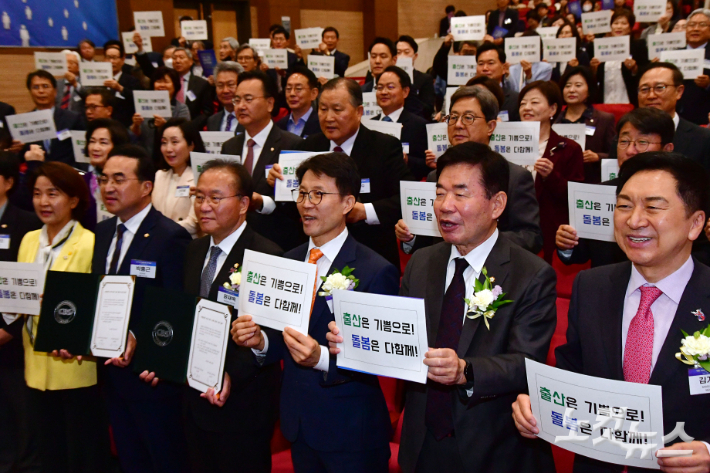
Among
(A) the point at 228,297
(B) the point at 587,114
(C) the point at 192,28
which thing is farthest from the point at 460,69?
(A) the point at 228,297

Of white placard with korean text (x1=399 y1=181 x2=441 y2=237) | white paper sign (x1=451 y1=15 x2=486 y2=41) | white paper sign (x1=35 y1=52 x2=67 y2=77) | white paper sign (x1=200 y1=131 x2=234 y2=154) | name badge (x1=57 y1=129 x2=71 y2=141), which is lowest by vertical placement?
white placard with korean text (x1=399 y1=181 x2=441 y2=237)

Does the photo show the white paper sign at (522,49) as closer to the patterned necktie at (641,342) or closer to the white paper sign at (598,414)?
the patterned necktie at (641,342)

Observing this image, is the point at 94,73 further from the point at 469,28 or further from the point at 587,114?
the point at 587,114

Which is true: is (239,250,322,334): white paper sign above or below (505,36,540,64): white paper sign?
below

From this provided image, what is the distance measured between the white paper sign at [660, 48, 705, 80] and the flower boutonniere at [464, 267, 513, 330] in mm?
4268

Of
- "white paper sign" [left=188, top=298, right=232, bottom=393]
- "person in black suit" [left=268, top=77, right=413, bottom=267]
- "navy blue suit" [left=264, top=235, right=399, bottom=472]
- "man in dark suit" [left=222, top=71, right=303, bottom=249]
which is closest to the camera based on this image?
"navy blue suit" [left=264, top=235, right=399, bottom=472]

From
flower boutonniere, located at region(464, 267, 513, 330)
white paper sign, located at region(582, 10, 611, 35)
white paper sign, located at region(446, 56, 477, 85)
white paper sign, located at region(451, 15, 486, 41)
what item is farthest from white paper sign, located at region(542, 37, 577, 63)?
flower boutonniere, located at region(464, 267, 513, 330)

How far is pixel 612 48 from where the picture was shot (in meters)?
6.35

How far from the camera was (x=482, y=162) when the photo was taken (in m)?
2.09

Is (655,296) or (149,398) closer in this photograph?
(655,296)

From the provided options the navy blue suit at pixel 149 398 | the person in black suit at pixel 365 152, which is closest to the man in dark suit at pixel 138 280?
the navy blue suit at pixel 149 398

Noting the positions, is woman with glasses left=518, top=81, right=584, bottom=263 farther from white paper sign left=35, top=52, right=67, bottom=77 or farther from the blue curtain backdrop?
the blue curtain backdrop

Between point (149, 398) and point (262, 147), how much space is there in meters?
1.80

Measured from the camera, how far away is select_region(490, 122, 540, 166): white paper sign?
369cm
